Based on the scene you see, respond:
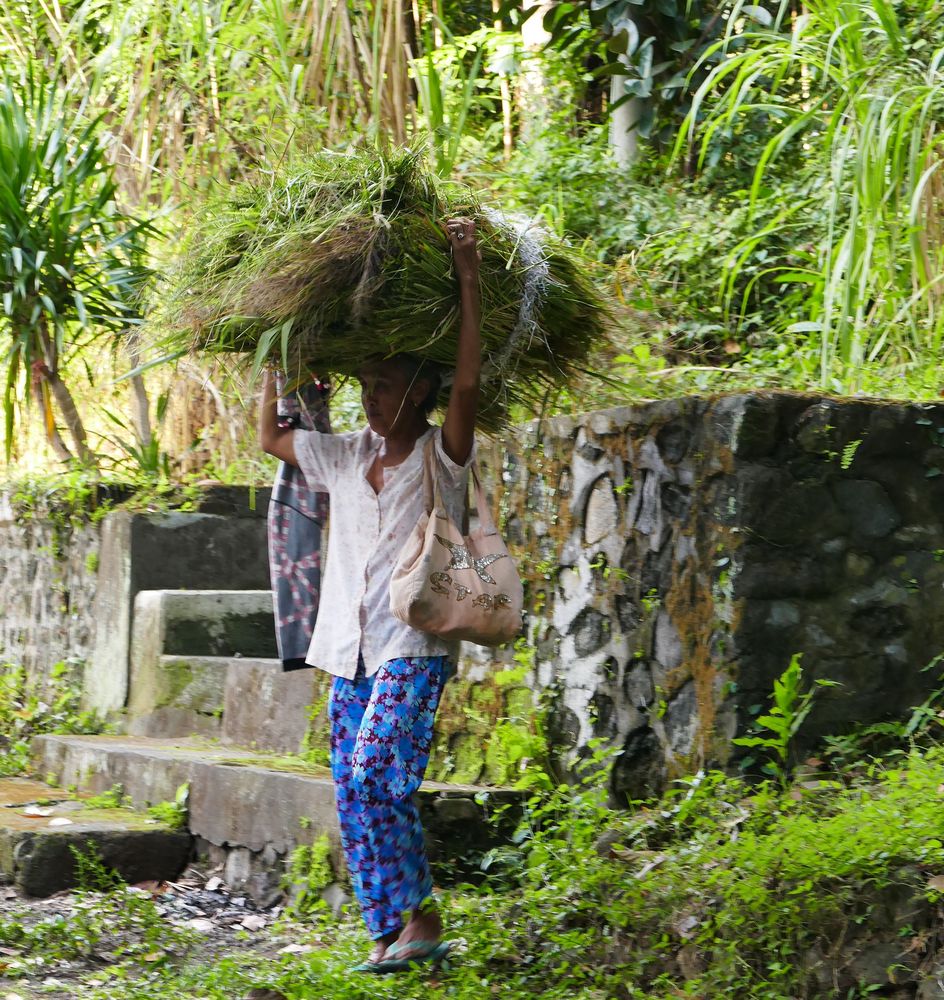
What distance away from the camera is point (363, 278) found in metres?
3.13

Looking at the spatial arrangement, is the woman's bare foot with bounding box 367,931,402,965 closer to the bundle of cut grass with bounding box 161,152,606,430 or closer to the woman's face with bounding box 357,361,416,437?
the woman's face with bounding box 357,361,416,437

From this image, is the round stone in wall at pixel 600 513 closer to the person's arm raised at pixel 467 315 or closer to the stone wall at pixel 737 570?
the stone wall at pixel 737 570

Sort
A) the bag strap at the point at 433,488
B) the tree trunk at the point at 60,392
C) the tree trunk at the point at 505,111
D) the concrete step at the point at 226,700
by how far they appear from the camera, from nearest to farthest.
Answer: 1. the bag strap at the point at 433,488
2. the concrete step at the point at 226,700
3. the tree trunk at the point at 60,392
4. the tree trunk at the point at 505,111

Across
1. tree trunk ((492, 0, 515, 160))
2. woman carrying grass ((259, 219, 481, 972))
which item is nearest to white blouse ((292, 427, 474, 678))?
woman carrying grass ((259, 219, 481, 972))

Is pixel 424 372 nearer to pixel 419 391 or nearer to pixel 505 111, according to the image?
pixel 419 391

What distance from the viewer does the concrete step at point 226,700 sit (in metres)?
4.86

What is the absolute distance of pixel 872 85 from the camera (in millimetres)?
4754

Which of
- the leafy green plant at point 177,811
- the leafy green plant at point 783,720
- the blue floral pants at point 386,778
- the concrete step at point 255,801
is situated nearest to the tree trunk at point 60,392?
the concrete step at point 255,801

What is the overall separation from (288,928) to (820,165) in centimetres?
407

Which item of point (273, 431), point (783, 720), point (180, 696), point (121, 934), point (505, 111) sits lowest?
point (121, 934)

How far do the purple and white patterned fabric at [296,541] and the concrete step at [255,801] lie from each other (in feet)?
2.25

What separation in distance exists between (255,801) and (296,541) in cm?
116

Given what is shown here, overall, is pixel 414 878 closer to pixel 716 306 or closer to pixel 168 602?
pixel 168 602

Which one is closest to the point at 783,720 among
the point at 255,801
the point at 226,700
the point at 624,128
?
the point at 255,801
